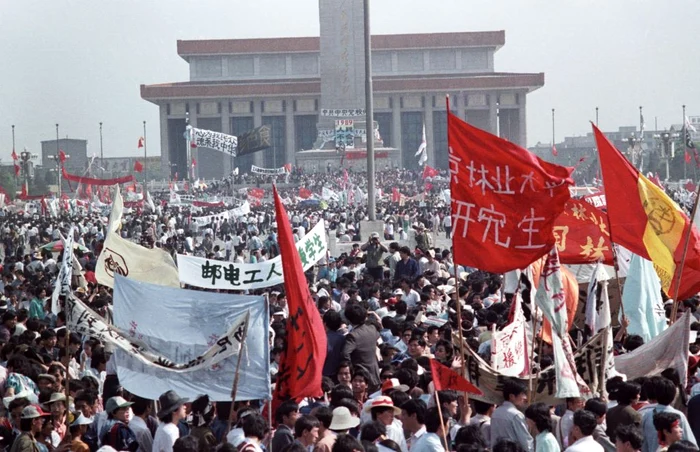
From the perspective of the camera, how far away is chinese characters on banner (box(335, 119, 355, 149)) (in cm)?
6191

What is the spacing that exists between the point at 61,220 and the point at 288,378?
29.9m

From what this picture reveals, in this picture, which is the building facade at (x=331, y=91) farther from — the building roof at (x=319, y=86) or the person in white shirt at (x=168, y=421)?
the person in white shirt at (x=168, y=421)

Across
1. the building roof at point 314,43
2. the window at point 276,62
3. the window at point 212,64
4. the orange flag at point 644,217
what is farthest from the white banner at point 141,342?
the window at point 212,64

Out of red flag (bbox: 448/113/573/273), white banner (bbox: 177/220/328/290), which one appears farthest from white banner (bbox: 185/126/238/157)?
red flag (bbox: 448/113/573/273)

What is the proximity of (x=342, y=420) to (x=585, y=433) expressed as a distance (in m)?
1.14

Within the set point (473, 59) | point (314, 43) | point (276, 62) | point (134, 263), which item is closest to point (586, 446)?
point (134, 263)

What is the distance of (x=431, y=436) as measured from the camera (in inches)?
224

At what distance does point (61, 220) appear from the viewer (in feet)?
115

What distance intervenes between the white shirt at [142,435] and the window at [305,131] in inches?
2616

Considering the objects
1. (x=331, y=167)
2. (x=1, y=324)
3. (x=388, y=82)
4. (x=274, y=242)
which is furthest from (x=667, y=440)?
(x=388, y=82)

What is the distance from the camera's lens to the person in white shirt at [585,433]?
5363 millimetres

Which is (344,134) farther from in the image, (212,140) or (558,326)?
(558,326)

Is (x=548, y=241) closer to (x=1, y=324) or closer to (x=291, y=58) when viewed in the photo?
(x=1, y=324)

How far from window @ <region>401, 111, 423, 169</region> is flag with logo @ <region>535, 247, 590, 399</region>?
6527 cm
